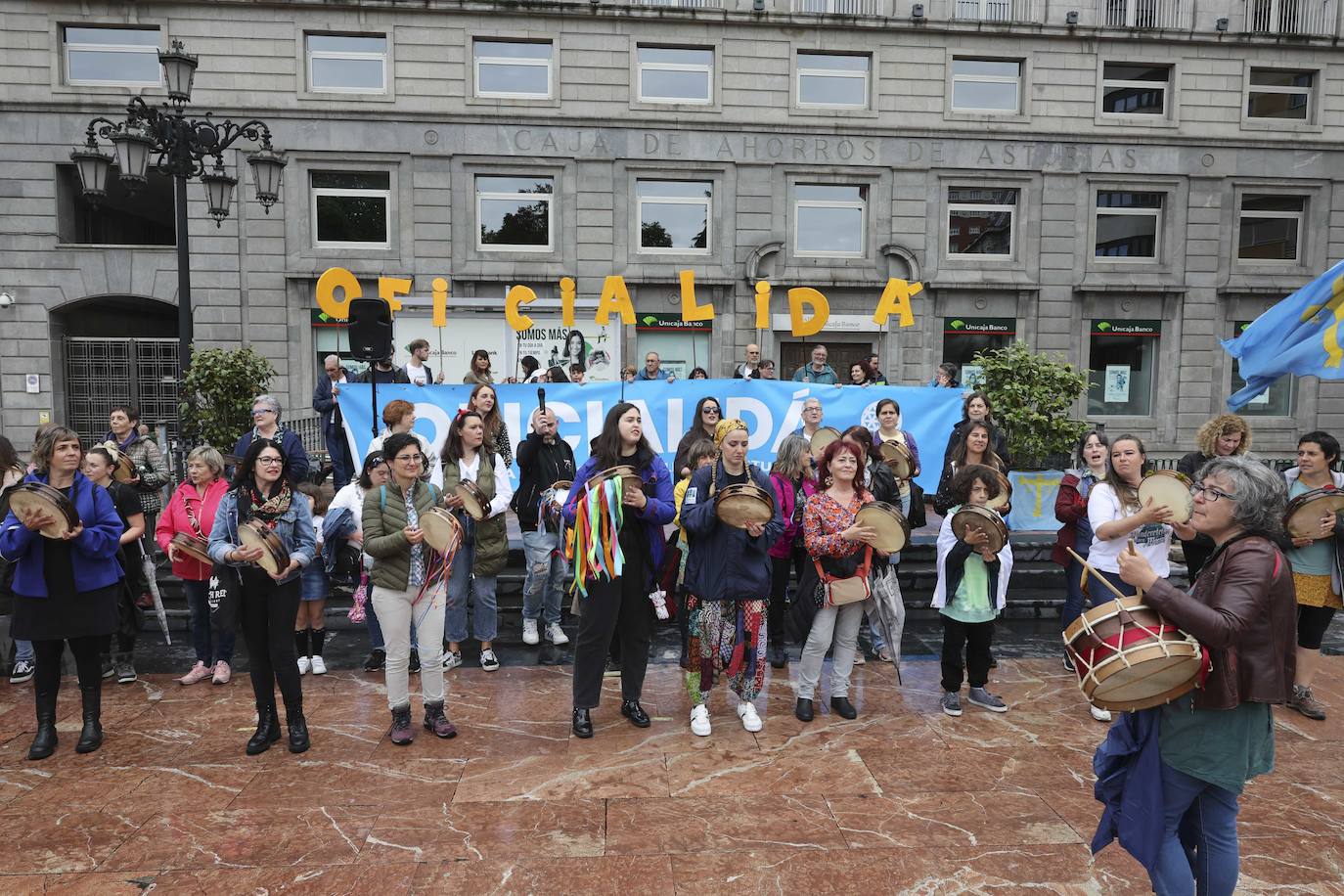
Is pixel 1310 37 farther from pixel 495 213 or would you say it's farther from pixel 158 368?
pixel 158 368

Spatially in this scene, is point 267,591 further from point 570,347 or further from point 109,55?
point 109,55

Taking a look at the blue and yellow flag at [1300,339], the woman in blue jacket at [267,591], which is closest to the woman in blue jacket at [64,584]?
the woman in blue jacket at [267,591]

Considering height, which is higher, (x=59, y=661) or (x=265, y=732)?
(x=59, y=661)

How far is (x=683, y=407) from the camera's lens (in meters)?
10.1

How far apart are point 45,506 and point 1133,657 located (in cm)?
580

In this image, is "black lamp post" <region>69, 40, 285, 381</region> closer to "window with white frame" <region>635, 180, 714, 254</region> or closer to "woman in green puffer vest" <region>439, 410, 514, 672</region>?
"woman in green puffer vest" <region>439, 410, 514, 672</region>

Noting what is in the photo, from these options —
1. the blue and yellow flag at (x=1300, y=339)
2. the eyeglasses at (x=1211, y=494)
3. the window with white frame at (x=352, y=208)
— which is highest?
the window with white frame at (x=352, y=208)

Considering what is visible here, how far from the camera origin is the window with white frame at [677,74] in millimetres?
19766

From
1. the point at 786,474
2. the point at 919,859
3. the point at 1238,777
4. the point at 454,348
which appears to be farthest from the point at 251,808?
the point at 454,348

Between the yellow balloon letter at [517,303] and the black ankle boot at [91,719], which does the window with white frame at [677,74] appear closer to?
the yellow balloon letter at [517,303]

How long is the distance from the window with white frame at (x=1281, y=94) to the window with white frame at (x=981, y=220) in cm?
688

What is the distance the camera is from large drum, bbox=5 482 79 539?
504 cm

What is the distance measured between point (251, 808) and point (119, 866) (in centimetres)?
65

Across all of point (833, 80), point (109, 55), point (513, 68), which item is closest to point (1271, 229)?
point (833, 80)
